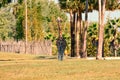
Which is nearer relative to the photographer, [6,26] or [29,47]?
[29,47]

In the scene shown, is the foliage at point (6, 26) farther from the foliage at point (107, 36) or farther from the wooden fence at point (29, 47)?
the foliage at point (107, 36)

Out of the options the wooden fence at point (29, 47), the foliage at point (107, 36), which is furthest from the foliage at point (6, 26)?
the foliage at point (107, 36)

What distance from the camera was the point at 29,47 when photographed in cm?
6644

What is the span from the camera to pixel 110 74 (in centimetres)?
1739

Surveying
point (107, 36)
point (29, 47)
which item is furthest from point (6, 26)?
point (107, 36)

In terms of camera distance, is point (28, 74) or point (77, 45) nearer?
point (28, 74)

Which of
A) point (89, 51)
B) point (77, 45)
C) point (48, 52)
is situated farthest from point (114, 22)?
point (77, 45)

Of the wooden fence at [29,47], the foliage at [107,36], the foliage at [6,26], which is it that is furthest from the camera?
the foliage at [6,26]

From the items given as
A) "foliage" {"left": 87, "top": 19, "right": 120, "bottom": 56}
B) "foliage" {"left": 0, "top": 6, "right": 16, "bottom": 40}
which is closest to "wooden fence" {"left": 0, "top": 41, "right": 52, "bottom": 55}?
"foliage" {"left": 87, "top": 19, "right": 120, "bottom": 56}

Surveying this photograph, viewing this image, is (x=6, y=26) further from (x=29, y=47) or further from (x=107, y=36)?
(x=107, y=36)

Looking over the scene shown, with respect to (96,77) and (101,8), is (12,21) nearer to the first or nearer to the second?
(101,8)

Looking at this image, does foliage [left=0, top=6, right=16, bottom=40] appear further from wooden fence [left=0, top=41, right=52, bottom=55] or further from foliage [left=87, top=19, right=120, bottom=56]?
foliage [left=87, top=19, right=120, bottom=56]

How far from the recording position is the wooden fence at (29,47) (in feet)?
217

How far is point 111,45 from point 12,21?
2022 inches
